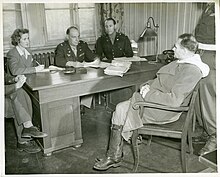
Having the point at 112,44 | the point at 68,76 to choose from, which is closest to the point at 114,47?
the point at 112,44

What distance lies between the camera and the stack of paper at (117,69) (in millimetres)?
1800

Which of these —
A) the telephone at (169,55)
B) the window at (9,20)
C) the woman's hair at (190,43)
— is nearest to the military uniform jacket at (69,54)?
the window at (9,20)

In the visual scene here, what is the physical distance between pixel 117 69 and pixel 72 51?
443 mm

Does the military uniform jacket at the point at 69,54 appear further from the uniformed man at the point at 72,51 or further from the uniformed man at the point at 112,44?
the uniformed man at the point at 112,44

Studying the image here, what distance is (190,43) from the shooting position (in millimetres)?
1397

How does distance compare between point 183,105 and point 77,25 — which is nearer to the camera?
point 183,105

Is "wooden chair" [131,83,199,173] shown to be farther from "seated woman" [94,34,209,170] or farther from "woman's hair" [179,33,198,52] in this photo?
"woman's hair" [179,33,198,52]

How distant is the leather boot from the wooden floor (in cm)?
3

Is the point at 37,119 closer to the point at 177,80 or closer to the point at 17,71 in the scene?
the point at 17,71

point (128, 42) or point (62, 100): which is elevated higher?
point (128, 42)

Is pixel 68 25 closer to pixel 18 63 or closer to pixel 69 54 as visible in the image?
pixel 69 54

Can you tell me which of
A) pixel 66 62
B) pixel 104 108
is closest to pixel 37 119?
pixel 66 62

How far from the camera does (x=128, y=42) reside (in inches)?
80.2

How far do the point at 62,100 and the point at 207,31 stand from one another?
0.90 m
